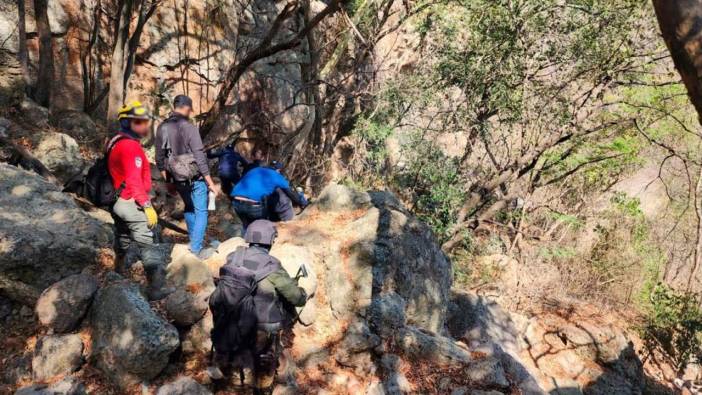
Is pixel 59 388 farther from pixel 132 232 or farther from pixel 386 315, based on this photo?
pixel 386 315

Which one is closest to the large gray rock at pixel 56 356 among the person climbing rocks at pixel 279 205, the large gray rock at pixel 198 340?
the large gray rock at pixel 198 340

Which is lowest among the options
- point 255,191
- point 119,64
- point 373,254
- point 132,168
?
point 373,254

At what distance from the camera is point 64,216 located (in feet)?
17.2

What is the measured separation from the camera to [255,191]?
19.8 feet

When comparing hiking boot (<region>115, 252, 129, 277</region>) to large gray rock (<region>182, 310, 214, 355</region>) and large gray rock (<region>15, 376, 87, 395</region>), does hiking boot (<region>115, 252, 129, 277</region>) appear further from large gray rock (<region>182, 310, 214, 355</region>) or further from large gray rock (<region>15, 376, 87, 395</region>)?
large gray rock (<region>15, 376, 87, 395</region>)

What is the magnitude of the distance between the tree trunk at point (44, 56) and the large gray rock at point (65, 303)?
19.8 ft

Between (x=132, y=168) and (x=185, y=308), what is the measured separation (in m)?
1.61

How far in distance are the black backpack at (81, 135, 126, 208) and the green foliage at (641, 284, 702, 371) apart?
582 inches

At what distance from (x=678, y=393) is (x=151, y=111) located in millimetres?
17020

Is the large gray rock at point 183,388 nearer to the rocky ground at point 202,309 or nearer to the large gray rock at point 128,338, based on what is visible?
the rocky ground at point 202,309

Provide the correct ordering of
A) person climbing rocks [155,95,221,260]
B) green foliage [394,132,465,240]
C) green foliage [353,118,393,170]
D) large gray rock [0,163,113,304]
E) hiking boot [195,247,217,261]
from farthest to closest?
green foliage [394,132,465,240]
green foliage [353,118,393,170]
hiking boot [195,247,217,261]
person climbing rocks [155,95,221,260]
large gray rock [0,163,113,304]

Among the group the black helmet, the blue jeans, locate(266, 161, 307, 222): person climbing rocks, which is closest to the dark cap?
the blue jeans

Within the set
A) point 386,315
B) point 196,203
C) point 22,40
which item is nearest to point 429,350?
point 386,315

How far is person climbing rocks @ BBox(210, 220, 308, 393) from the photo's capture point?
398cm
